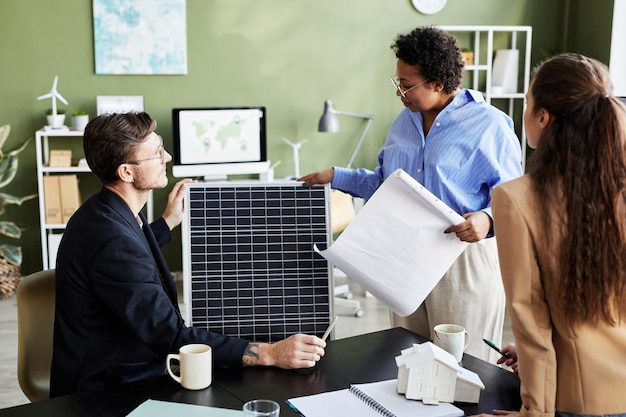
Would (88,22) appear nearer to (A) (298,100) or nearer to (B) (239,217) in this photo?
(A) (298,100)

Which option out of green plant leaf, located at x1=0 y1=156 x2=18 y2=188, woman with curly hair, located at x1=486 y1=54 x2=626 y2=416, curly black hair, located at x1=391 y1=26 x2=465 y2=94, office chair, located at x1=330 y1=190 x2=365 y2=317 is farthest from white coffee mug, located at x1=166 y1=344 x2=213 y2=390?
green plant leaf, located at x1=0 y1=156 x2=18 y2=188

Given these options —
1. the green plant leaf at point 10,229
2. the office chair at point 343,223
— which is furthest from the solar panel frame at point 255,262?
the green plant leaf at point 10,229

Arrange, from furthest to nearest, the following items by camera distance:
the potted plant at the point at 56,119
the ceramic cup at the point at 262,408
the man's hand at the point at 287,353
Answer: the potted plant at the point at 56,119 < the man's hand at the point at 287,353 < the ceramic cup at the point at 262,408

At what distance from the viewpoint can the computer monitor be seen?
4715 mm

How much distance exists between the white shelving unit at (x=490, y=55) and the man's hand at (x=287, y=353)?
3.73 m

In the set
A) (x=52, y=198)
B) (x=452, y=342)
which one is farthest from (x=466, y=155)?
(x=52, y=198)

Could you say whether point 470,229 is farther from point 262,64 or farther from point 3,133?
point 3,133

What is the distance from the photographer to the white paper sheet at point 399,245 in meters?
1.82

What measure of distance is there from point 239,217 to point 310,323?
0.35 m

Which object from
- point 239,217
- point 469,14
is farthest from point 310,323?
point 469,14

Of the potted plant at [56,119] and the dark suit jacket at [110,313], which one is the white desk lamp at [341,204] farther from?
the dark suit jacket at [110,313]

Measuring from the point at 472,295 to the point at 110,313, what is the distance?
1.11m

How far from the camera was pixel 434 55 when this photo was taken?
2.18 metres

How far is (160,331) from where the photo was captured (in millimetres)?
1648
